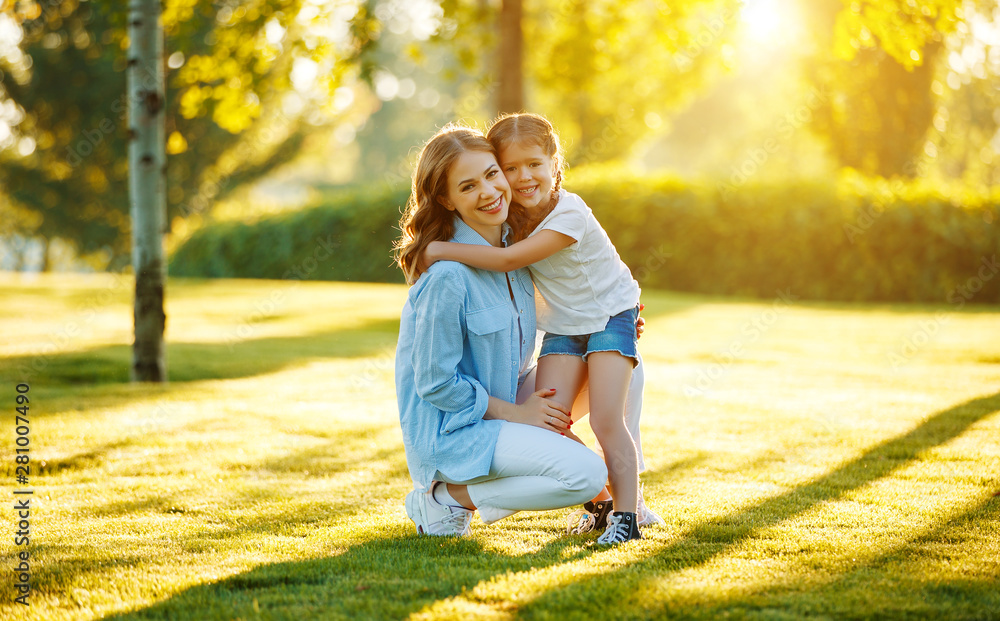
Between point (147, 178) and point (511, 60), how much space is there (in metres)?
7.17

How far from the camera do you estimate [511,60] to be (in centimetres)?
1284

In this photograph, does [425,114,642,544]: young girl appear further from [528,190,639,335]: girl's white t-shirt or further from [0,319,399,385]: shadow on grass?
[0,319,399,385]: shadow on grass

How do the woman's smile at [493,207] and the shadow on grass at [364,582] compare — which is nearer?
the shadow on grass at [364,582]

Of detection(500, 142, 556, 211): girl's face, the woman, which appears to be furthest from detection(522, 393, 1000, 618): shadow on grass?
detection(500, 142, 556, 211): girl's face

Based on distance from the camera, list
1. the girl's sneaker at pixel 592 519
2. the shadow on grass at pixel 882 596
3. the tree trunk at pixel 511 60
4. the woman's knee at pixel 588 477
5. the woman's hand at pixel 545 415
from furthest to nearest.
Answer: the tree trunk at pixel 511 60 < the girl's sneaker at pixel 592 519 < the woman's hand at pixel 545 415 < the woman's knee at pixel 588 477 < the shadow on grass at pixel 882 596

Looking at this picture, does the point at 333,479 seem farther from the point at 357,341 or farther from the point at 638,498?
the point at 357,341

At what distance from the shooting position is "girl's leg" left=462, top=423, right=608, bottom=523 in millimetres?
3133

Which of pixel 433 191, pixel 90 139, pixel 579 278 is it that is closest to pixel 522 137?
pixel 433 191

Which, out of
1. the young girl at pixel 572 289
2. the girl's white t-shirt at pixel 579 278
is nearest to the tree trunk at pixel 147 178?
the young girl at pixel 572 289

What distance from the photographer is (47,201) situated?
2595 cm

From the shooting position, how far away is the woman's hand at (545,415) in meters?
3.25

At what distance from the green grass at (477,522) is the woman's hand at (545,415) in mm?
468

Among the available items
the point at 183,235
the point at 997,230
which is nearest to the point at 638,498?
the point at 997,230

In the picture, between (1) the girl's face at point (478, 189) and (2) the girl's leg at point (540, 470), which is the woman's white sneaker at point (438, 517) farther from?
(1) the girl's face at point (478, 189)
